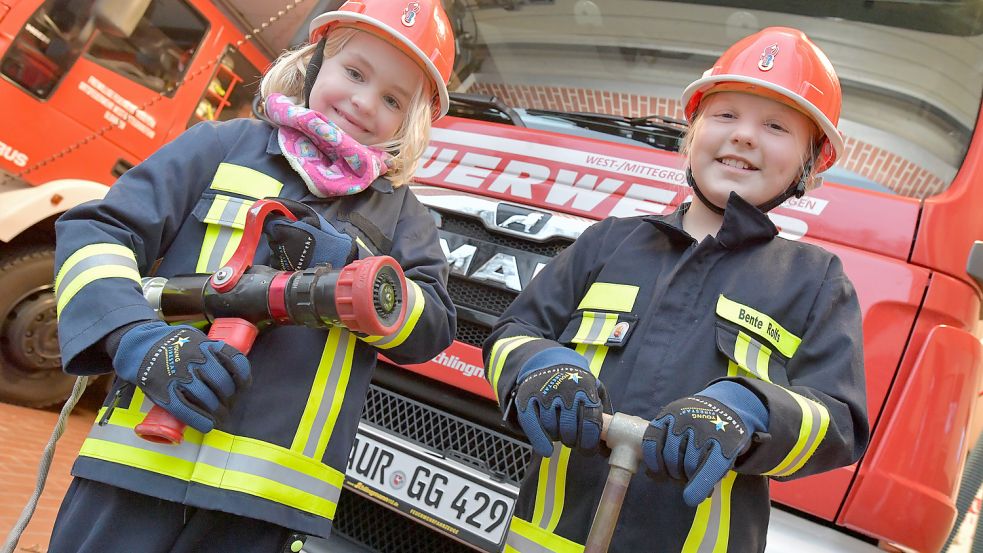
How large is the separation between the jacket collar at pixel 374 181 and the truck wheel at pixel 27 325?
2922 mm

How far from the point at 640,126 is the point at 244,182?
1613mm

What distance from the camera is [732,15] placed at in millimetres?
3000

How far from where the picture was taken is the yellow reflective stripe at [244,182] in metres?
1.60

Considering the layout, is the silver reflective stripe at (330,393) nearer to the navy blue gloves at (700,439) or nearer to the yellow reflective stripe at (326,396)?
the yellow reflective stripe at (326,396)

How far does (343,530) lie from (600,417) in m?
1.52

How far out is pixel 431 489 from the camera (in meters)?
2.28

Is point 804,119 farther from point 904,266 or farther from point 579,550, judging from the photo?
point 579,550

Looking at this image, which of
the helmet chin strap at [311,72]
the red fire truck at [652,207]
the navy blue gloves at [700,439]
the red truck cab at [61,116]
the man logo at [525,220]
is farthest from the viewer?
the red truck cab at [61,116]

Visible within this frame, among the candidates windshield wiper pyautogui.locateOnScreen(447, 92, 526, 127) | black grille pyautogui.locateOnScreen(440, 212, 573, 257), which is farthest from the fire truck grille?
windshield wiper pyautogui.locateOnScreen(447, 92, 526, 127)

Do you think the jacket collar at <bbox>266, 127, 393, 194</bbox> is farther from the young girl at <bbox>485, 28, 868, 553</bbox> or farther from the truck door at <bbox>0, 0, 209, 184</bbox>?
the truck door at <bbox>0, 0, 209, 184</bbox>

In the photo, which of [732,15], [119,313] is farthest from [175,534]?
[732,15]

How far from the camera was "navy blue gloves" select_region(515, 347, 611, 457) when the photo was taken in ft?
4.12

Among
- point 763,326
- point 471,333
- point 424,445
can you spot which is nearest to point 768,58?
point 763,326

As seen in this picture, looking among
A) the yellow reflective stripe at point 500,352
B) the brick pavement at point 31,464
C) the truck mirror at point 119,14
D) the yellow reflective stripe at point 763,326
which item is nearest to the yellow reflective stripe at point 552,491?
the yellow reflective stripe at point 500,352
